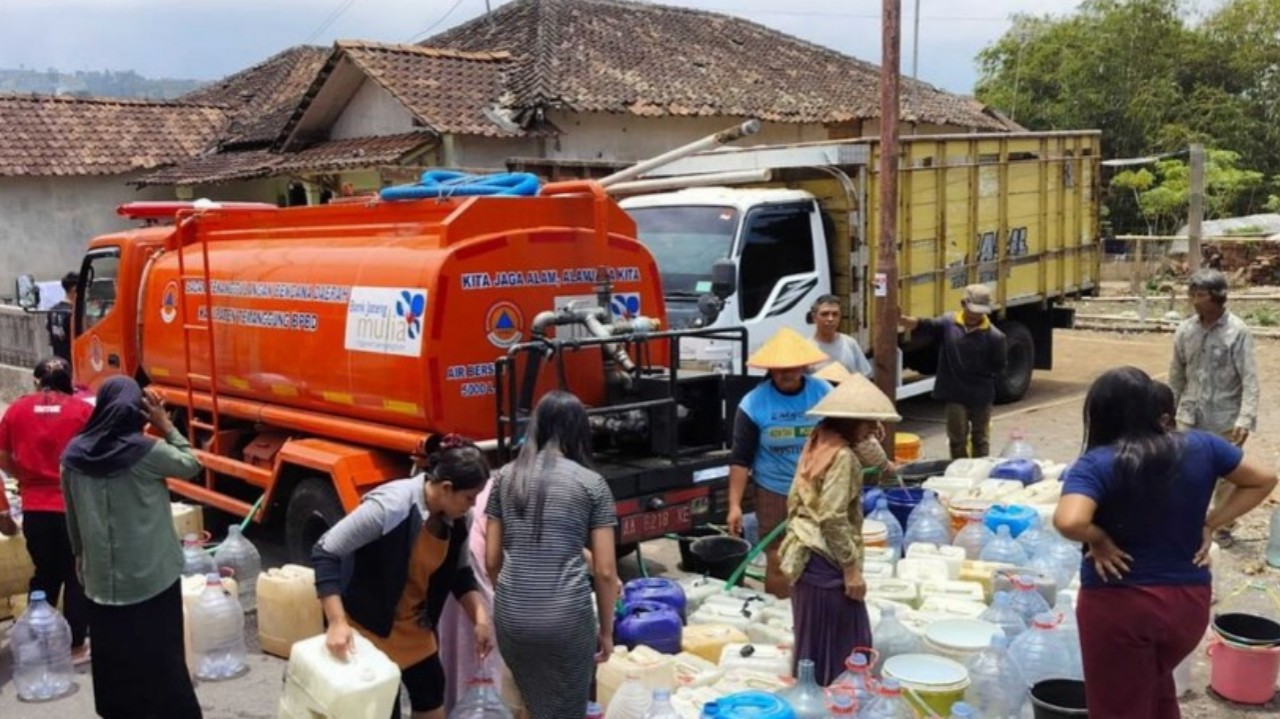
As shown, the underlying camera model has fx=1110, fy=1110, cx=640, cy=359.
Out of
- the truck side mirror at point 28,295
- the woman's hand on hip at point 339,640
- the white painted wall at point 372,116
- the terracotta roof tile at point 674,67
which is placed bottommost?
the woman's hand on hip at point 339,640

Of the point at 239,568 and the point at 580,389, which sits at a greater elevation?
the point at 580,389

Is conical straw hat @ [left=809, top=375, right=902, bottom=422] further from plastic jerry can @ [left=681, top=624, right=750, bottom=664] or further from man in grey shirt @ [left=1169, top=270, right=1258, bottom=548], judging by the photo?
man in grey shirt @ [left=1169, top=270, right=1258, bottom=548]

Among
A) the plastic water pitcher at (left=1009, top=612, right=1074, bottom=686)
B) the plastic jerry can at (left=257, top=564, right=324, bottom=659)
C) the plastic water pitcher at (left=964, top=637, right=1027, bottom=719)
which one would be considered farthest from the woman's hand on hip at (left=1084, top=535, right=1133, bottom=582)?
the plastic jerry can at (left=257, top=564, right=324, bottom=659)

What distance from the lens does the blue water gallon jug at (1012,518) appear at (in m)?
6.51

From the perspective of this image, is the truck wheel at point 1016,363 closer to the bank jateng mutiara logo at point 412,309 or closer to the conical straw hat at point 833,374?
the conical straw hat at point 833,374

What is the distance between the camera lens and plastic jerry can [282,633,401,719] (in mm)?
3549

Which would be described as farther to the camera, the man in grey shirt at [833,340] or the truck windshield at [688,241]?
the truck windshield at [688,241]

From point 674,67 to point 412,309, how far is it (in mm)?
15448

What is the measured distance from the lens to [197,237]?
8.27m

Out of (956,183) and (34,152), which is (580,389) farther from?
(34,152)

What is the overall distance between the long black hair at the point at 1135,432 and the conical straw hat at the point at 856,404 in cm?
95

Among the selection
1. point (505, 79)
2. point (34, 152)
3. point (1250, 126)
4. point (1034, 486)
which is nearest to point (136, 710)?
point (1034, 486)

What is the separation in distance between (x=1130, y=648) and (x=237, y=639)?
445cm

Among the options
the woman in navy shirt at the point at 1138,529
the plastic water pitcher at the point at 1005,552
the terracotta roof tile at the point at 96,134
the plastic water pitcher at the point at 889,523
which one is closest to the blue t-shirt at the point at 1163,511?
the woman in navy shirt at the point at 1138,529
